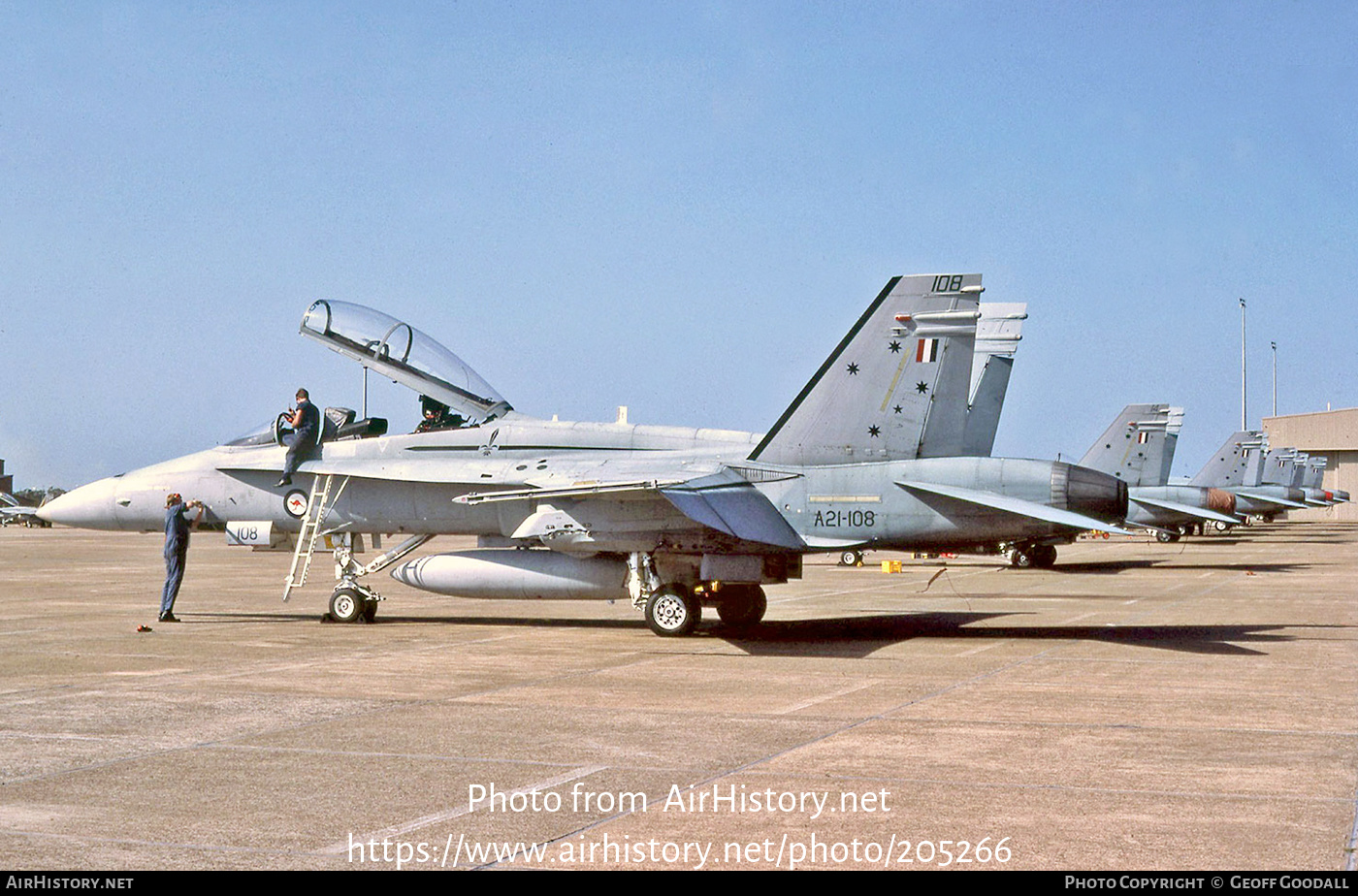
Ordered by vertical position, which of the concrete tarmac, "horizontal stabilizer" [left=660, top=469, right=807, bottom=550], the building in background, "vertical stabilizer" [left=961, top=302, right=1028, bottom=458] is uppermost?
the building in background

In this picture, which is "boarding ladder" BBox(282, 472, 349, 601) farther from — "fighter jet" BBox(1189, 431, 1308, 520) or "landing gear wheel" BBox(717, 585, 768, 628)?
"fighter jet" BBox(1189, 431, 1308, 520)

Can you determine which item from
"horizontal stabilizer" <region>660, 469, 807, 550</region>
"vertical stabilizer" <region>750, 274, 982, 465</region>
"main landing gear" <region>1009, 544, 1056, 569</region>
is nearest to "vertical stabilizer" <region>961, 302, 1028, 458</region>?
"vertical stabilizer" <region>750, 274, 982, 465</region>

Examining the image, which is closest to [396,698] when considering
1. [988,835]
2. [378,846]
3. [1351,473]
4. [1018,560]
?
[378,846]

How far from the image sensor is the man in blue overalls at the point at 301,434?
16.8m

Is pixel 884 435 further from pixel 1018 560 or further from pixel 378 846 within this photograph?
pixel 1018 560

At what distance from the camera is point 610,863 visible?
547cm

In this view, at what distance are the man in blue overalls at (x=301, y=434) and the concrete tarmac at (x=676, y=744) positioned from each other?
2.11 meters

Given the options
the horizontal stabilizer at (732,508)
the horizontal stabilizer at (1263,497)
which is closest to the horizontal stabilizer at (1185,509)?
the horizontal stabilizer at (1263,497)

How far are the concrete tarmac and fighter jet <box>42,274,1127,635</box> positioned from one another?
2.81ft

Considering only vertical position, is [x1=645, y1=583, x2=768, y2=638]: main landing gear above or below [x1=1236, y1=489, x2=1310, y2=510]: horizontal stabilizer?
below

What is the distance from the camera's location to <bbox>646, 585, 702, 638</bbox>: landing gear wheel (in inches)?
589

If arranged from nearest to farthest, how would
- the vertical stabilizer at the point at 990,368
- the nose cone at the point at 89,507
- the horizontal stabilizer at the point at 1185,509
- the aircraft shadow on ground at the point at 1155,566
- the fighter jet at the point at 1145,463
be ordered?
1. the nose cone at the point at 89,507
2. the vertical stabilizer at the point at 990,368
3. the aircraft shadow on ground at the point at 1155,566
4. the horizontal stabilizer at the point at 1185,509
5. the fighter jet at the point at 1145,463

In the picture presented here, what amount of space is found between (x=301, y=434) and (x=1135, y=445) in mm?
28659

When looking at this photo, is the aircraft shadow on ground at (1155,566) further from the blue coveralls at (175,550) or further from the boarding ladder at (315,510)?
the blue coveralls at (175,550)
